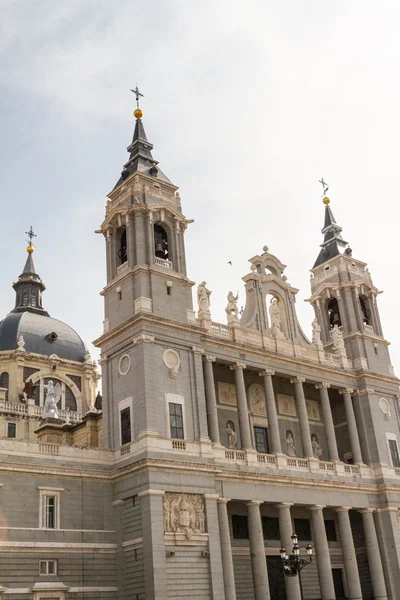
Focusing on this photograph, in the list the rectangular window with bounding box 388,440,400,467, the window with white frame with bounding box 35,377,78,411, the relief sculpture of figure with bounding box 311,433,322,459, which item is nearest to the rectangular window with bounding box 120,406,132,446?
the relief sculpture of figure with bounding box 311,433,322,459

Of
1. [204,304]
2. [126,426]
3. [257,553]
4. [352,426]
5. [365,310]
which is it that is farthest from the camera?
[365,310]

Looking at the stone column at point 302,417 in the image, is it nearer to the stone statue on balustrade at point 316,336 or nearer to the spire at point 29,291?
the stone statue on balustrade at point 316,336

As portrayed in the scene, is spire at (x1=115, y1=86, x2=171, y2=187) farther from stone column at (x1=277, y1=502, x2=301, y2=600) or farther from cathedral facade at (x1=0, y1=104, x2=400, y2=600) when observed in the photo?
stone column at (x1=277, y1=502, x2=301, y2=600)

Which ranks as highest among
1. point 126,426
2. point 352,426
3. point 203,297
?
point 203,297

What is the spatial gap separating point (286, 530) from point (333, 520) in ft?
26.8

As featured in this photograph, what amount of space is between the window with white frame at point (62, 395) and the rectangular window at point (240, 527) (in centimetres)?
2987

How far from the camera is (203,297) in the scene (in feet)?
142

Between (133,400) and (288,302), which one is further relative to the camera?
(288,302)

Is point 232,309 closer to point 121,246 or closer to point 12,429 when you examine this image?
point 121,246

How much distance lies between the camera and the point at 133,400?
38094mm

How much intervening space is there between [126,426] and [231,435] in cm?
831

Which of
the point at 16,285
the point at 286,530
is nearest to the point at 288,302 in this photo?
the point at 286,530

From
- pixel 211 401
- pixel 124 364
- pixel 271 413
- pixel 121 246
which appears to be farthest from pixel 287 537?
pixel 121 246

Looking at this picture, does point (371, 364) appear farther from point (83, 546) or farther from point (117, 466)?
Result: point (83, 546)
